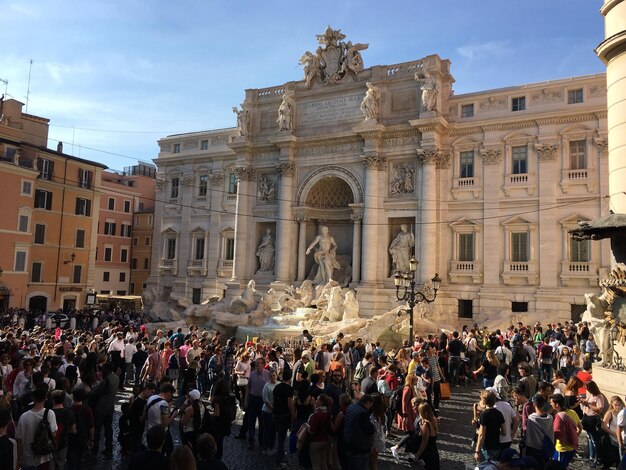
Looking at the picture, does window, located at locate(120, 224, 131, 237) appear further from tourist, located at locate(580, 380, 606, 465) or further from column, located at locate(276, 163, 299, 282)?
tourist, located at locate(580, 380, 606, 465)

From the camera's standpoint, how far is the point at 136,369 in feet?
42.9

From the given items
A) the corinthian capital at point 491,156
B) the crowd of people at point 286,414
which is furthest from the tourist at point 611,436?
the corinthian capital at point 491,156

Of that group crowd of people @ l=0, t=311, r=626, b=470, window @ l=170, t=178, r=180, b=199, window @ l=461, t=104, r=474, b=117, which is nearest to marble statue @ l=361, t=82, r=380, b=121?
window @ l=461, t=104, r=474, b=117

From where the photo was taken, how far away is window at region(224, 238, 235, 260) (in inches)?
1327

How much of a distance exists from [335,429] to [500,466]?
8.77 feet

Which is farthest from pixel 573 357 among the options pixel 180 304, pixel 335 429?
pixel 180 304

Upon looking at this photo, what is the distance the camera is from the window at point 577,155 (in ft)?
78.4

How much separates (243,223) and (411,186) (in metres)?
10.6

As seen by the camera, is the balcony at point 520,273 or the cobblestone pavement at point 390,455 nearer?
the cobblestone pavement at point 390,455

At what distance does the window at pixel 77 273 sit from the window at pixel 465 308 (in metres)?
24.6

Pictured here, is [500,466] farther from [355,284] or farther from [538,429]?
[355,284]

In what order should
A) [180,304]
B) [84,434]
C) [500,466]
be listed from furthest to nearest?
[180,304] < [84,434] < [500,466]

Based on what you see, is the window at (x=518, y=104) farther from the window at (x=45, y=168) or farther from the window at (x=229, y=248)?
the window at (x=45, y=168)

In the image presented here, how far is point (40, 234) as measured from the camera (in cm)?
3241
